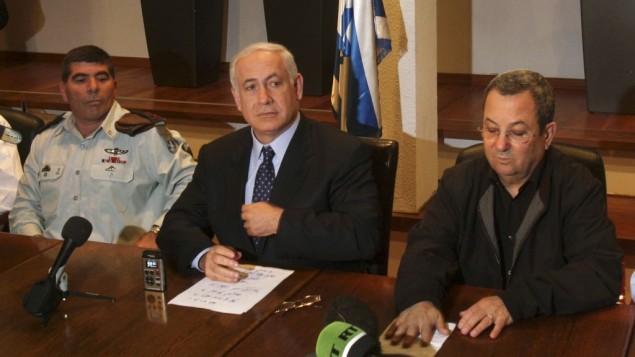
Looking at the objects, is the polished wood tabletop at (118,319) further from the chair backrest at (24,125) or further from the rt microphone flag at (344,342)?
the chair backrest at (24,125)

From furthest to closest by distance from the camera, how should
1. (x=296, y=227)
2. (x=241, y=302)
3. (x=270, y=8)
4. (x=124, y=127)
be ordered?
1. (x=270, y=8)
2. (x=124, y=127)
3. (x=296, y=227)
4. (x=241, y=302)

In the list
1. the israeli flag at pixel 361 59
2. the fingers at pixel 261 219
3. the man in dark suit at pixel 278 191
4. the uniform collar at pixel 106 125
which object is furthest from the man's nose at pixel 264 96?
the israeli flag at pixel 361 59

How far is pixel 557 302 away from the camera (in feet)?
6.89

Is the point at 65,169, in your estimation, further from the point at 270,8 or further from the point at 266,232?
the point at 270,8

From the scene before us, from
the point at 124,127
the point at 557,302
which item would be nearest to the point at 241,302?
the point at 557,302

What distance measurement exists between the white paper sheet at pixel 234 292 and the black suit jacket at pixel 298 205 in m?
0.15

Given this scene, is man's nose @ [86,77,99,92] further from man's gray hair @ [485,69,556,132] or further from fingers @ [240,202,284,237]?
man's gray hair @ [485,69,556,132]

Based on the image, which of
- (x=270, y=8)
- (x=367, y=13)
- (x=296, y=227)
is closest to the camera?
(x=296, y=227)

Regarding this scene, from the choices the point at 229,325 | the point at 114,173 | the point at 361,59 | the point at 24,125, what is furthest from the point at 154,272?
the point at 361,59

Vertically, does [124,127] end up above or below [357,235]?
above

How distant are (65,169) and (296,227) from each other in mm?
1237

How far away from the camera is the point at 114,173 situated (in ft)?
11.1

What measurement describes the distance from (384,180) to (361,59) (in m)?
1.13

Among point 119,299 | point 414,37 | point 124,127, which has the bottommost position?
point 119,299
